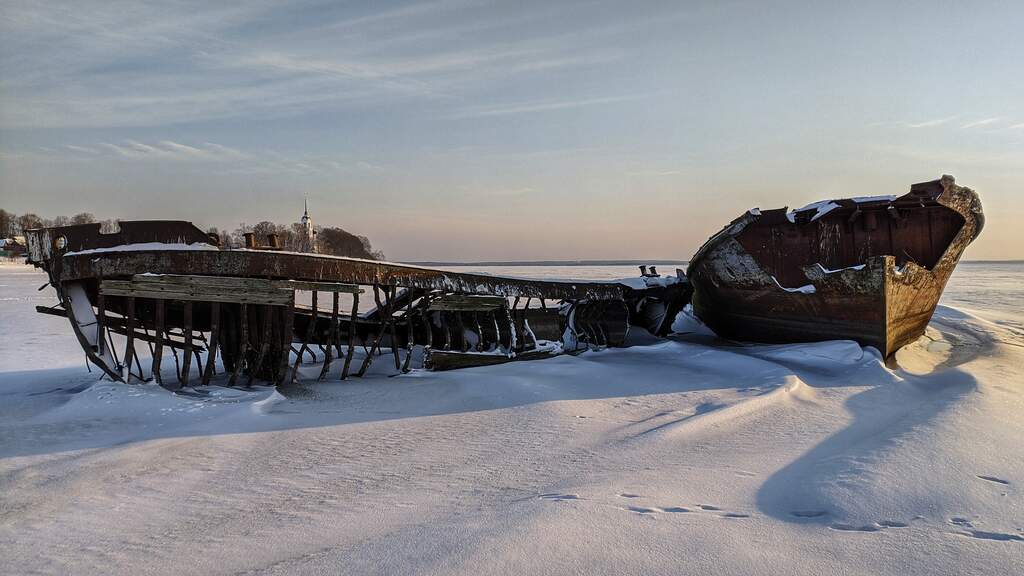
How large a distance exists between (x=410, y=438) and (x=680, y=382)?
9.78 feet

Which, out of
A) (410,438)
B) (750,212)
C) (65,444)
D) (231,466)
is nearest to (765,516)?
(410,438)

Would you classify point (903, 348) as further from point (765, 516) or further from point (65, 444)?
point (65, 444)

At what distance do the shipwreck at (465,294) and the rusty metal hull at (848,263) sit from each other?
2 cm

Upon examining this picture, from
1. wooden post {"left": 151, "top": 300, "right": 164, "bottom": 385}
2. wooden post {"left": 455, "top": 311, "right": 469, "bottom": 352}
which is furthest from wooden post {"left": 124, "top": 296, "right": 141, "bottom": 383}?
wooden post {"left": 455, "top": 311, "right": 469, "bottom": 352}

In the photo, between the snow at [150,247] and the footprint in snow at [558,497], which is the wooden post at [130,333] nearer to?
the snow at [150,247]

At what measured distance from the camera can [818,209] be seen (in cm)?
791

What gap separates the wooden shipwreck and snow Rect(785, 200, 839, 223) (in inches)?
125

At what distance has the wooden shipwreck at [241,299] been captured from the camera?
516 centimetres

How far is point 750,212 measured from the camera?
8.09 metres

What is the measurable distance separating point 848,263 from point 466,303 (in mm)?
5346

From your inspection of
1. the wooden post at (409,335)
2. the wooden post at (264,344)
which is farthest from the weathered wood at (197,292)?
the wooden post at (409,335)

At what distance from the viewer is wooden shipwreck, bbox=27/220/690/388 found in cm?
516

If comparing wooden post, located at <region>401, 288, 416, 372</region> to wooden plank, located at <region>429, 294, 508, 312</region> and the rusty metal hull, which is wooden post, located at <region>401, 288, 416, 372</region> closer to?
wooden plank, located at <region>429, 294, 508, 312</region>

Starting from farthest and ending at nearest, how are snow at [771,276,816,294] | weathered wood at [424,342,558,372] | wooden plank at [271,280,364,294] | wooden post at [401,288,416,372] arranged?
1. snow at [771,276,816,294]
2. weathered wood at [424,342,558,372]
3. wooden post at [401,288,416,372]
4. wooden plank at [271,280,364,294]
